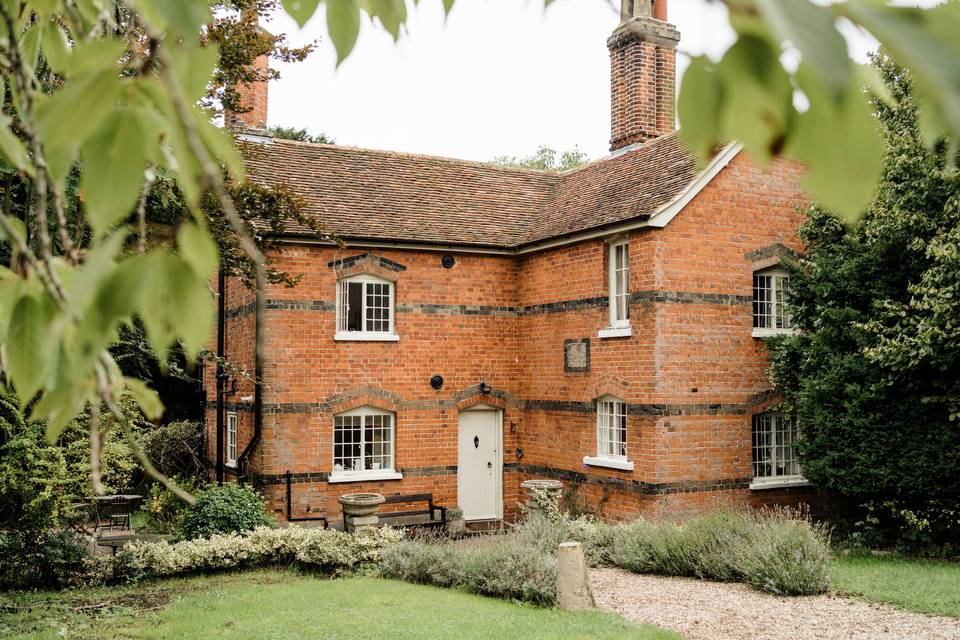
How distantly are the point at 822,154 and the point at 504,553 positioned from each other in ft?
38.0

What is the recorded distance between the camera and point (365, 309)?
17.7 meters

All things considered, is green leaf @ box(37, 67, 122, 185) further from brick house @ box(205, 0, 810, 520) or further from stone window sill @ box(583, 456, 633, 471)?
stone window sill @ box(583, 456, 633, 471)

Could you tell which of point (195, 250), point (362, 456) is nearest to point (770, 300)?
point (362, 456)

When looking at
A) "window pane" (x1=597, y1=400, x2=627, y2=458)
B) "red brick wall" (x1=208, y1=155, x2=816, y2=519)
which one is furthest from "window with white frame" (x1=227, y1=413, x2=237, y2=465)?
"window pane" (x1=597, y1=400, x2=627, y2=458)

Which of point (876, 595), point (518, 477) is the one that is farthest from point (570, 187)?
point (876, 595)

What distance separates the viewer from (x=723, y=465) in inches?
625

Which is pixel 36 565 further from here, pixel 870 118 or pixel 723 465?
pixel 870 118

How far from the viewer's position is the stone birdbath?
51.5 feet

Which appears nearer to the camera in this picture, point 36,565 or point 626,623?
point 626,623

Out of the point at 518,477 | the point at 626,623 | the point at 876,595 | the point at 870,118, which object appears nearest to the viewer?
the point at 870,118

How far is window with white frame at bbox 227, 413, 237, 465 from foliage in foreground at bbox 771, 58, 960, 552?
11697 mm

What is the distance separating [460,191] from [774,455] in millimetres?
9212

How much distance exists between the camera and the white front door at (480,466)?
18.5 m

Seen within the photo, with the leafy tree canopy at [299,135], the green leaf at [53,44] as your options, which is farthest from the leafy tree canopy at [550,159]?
the green leaf at [53,44]
